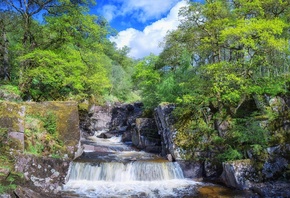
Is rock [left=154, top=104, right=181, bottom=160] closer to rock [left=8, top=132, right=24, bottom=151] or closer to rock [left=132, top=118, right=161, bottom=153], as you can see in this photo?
rock [left=132, top=118, right=161, bottom=153]

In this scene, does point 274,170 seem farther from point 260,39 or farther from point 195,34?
point 195,34

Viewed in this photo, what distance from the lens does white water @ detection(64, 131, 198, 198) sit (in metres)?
9.18

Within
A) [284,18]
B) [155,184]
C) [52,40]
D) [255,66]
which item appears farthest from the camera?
[52,40]

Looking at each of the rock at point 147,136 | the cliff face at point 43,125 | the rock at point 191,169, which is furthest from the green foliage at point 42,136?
the rock at point 147,136

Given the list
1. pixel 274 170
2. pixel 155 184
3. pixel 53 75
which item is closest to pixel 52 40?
pixel 53 75

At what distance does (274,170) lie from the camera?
31.3 ft

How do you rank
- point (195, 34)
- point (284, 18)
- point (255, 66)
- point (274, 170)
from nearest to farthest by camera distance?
point (274, 170) < point (255, 66) < point (284, 18) < point (195, 34)

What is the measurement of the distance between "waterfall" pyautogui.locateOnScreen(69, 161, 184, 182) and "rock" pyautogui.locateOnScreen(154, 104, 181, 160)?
1.10 metres

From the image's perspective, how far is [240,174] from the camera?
9.56m

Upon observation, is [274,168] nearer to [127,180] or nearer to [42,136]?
[127,180]

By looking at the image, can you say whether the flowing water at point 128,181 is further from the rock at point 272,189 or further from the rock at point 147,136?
the rock at point 147,136

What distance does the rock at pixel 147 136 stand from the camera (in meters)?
16.5

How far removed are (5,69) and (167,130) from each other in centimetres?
1184

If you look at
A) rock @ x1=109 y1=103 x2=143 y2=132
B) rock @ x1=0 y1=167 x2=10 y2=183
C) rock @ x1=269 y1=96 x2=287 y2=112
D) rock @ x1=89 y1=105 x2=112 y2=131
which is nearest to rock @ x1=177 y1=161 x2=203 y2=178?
rock @ x1=269 y1=96 x2=287 y2=112
